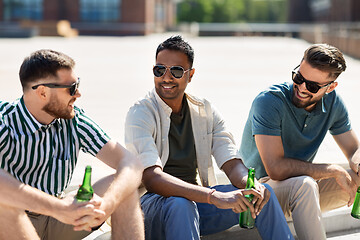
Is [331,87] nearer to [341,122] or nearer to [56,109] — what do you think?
[341,122]

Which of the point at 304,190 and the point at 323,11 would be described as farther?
the point at 323,11

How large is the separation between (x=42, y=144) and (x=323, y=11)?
6214 cm

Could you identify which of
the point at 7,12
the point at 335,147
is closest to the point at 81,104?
the point at 335,147

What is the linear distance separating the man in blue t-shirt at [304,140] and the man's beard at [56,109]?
58.3 inches

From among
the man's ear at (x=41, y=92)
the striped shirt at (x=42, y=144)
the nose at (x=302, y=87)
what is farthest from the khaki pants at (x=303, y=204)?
the man's ear at (x=41, y=92)

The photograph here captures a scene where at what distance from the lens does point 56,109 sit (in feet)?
11.3

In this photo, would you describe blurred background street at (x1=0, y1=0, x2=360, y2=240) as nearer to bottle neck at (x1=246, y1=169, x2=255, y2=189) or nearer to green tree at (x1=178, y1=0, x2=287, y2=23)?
green tree at (x1=178, y1=0, x2=287, y2=23)

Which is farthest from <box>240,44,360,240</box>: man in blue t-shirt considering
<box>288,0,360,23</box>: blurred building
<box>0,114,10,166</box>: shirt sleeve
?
<box>288,0,360,23</box>: blurred building

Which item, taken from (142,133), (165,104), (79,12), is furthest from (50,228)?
(79,12)

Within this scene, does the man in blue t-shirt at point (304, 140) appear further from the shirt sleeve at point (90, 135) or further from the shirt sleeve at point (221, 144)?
the shirt sleeve at point (90, 135)

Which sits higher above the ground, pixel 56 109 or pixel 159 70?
pixel 159 70

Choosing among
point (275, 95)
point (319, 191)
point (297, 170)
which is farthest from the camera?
point (319, 191)

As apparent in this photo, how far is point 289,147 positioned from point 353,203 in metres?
0.63

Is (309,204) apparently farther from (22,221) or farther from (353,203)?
(22,221)
